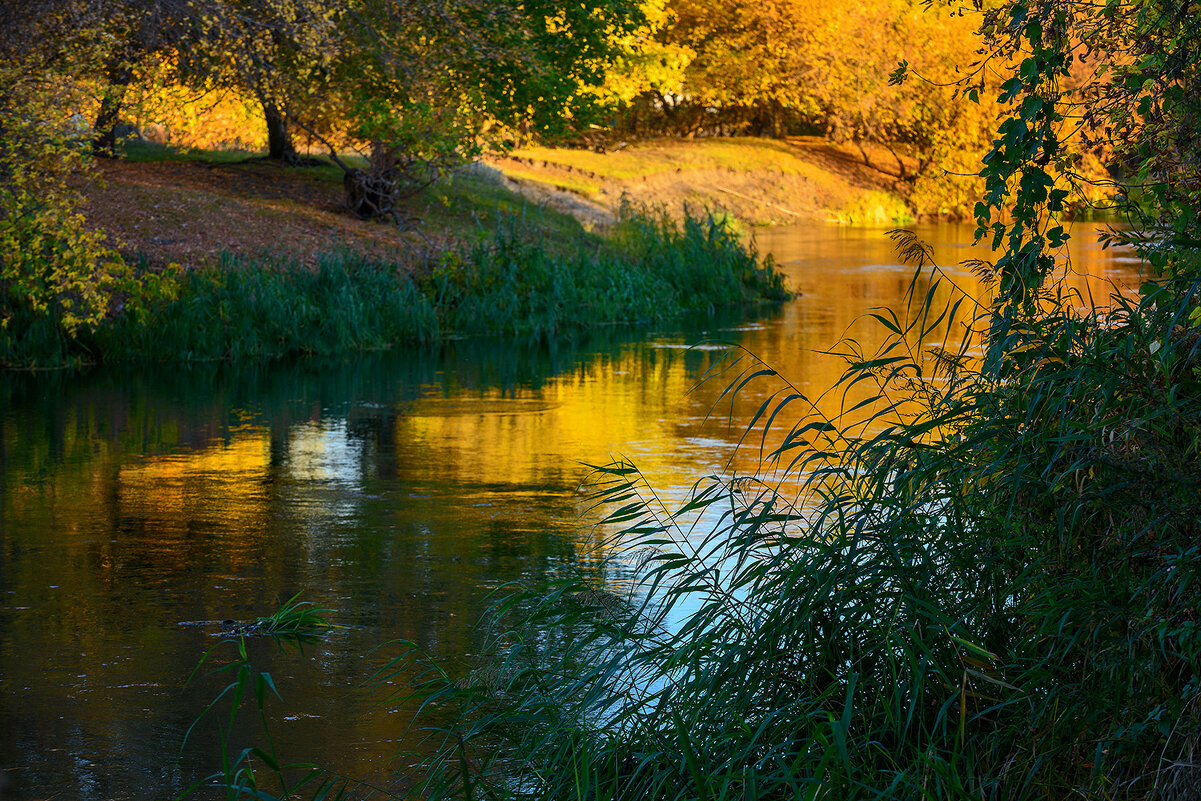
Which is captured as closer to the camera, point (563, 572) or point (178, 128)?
point (563, 572)

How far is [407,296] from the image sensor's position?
67.4 ft

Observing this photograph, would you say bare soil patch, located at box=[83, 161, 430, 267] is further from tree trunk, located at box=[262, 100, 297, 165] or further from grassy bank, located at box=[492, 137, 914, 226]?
grassy bank, located at box=[492, 137, 914, 226]

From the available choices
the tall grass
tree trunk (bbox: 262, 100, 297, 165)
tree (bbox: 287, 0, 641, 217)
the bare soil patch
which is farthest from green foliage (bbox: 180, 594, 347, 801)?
tree trunk (bbox: 262, 100, 297, 165)

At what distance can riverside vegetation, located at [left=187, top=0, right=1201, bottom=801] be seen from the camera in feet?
15.0

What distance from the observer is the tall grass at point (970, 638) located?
454cm

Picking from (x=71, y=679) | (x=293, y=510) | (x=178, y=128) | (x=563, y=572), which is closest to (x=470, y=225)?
(x=178, y=128)

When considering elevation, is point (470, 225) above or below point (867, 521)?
above

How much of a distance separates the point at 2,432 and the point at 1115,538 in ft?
35.6

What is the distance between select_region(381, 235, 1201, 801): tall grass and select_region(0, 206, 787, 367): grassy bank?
13.3 m

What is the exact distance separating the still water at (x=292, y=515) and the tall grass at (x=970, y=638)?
3.02 feet

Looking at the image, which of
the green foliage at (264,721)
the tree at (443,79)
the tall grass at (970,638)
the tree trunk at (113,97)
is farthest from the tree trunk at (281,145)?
the tall grass at (970,638)

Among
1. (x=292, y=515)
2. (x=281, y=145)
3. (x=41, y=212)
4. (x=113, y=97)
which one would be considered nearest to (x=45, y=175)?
(x=41, y=212)

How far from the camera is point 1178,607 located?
15.0ft

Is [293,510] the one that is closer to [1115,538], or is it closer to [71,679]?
[71,679]
